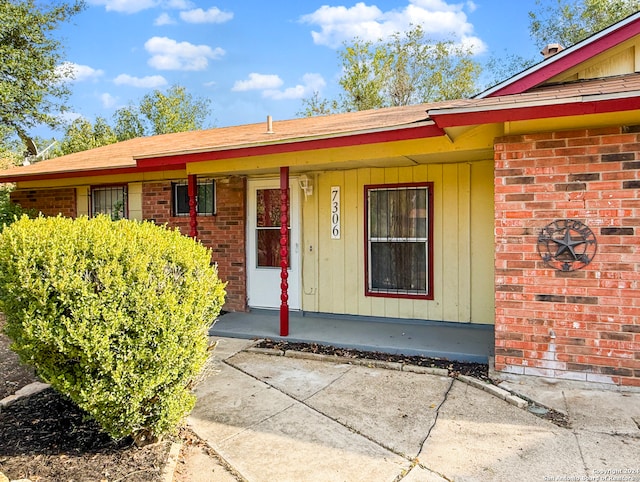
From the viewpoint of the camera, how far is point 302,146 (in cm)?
507

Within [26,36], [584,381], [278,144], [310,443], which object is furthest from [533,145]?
[26,36]

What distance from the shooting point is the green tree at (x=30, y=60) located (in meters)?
12.4

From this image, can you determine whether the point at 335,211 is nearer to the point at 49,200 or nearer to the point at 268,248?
the point at 268,248

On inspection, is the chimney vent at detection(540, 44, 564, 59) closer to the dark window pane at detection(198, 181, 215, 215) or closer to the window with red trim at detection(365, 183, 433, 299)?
the window with red trim at detection(365, 183, 433, 299)

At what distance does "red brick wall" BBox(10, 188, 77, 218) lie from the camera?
8578 millimetres

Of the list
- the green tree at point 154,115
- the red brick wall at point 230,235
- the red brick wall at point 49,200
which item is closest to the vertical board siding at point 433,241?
the red brick wall at point 230,235

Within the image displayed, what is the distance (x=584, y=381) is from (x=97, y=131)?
90.3 feet

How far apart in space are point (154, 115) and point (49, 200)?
20796mm

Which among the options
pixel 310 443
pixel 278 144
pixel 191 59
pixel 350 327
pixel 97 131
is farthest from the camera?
pixel 191 59

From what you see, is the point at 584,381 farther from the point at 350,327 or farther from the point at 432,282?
the point at 350,327

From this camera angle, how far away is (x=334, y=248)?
6531mm

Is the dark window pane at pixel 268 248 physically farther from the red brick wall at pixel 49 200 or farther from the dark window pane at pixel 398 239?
the red brick wall at pixel 49 200

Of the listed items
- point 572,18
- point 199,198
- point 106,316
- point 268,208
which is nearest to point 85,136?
point 199,198

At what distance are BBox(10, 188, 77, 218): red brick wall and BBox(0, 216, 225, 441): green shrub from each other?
6.35 meters
